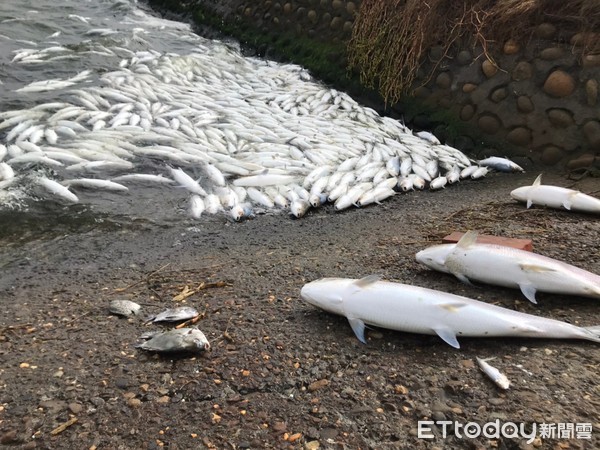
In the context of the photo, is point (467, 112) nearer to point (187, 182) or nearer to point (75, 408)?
point (187, 182)

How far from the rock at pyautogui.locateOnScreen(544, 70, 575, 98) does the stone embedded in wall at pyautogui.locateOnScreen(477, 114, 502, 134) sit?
0.86 meters

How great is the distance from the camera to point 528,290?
3719 millimetres

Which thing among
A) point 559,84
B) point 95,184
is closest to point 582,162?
point 559,84

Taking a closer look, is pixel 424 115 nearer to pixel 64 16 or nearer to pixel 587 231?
pixel 587 231

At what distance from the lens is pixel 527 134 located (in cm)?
775

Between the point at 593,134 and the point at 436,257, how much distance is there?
4.60m

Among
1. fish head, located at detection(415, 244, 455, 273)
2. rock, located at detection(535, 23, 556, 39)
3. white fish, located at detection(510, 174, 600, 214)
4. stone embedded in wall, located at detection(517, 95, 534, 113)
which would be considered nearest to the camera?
fish head, located at detection(415, 244, 455, 273)

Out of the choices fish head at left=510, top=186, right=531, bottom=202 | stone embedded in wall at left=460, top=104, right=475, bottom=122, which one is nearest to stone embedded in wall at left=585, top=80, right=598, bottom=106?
stone embedded in wall at left=460, top=104, right=475, bottom=122

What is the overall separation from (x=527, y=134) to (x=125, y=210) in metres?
6.14

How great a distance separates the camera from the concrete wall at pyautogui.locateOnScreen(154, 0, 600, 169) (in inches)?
286

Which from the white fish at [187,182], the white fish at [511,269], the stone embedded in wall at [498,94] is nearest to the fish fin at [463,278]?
the white fish at [511,269]

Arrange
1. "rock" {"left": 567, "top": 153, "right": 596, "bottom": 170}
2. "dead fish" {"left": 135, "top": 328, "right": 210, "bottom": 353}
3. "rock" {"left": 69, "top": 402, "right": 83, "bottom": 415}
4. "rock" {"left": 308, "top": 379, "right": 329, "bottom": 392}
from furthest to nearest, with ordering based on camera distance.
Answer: "rock" {"left": 567, "top": 153, "right": 596, "bottom": 170} < "dead fish" {"left": 135, "top": 328, "right": 210, "bottom": 353} < "rock" {"left": 308, "top": 379, "right": 329, "bottom": 392} < "rock" {"left": 69, "top": 402, "right": 83, "bottom": 415}

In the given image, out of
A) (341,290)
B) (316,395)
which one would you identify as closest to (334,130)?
(341,290)

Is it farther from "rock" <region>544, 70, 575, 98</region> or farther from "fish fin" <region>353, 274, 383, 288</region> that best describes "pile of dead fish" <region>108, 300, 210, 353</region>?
A: "rock" <region>544, 70, 575, 98</region>
